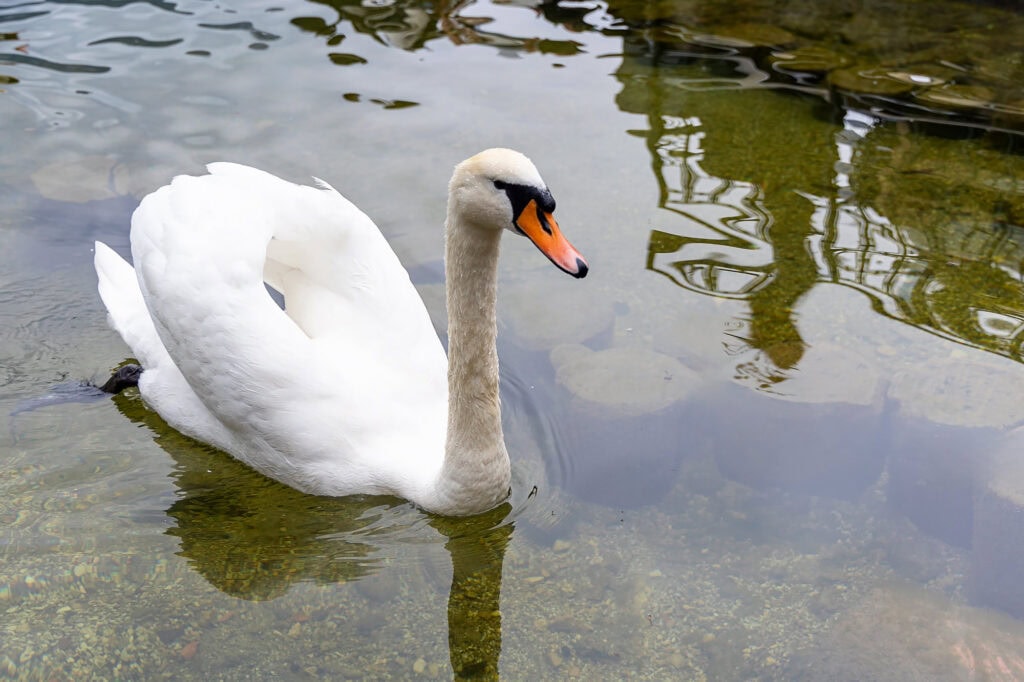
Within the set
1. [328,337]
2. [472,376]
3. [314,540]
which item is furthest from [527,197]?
[314,540]

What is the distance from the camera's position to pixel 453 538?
4383 millimetres

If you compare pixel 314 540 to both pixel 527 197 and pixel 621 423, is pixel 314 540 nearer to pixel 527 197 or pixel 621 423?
pixel 621 423

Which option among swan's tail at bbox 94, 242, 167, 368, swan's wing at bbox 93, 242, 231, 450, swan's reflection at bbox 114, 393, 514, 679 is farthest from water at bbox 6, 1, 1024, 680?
swan's tail at bbox 94, 242, 167, 368

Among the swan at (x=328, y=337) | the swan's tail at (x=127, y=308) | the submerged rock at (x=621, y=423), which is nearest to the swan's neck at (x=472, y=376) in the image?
the swan at (x=328, y=337)

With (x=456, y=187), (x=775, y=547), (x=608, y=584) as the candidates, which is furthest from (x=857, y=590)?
(x=456, y=187)

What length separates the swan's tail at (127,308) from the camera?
5098mm

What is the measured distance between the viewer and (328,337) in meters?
4.76

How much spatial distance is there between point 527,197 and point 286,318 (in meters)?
1.26

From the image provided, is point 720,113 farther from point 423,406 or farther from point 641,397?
point 423,406

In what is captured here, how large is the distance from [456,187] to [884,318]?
9.77 ft

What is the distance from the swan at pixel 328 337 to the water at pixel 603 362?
22 centimetres

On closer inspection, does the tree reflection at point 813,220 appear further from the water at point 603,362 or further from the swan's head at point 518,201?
the swan's head at point 518,201

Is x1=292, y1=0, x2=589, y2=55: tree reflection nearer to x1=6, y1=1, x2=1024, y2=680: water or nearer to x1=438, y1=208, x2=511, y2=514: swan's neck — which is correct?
x1=6, y1=1, x2=1024, y2=680: water

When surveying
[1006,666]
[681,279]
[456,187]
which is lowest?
[1006,666]
